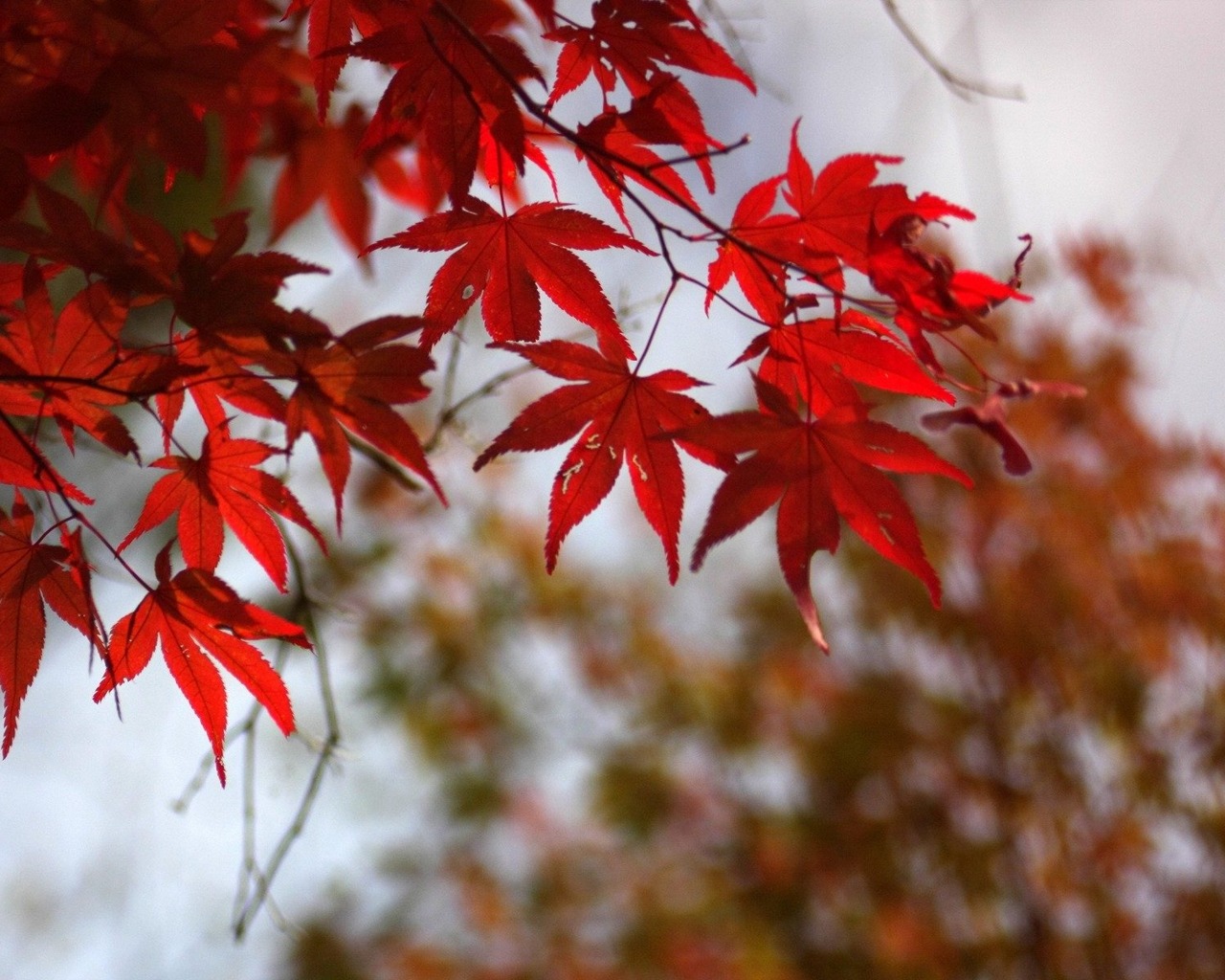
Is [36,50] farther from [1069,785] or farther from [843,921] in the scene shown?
[843,921]

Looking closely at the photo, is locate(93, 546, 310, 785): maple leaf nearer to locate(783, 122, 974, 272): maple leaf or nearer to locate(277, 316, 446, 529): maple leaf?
locate(277, 316, 446, 529): maple leaf

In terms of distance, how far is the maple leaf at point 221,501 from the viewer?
2.35 feet

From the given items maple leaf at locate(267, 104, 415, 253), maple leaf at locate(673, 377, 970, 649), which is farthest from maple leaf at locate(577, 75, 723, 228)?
maple leaf at locate(267, 104, 415, 253)

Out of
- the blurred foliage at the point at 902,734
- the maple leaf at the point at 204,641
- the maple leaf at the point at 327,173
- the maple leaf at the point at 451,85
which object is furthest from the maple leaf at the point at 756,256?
the blurred foliage at the point at 902,734

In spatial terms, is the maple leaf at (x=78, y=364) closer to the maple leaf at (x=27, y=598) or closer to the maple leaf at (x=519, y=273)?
the maple leaf at (x=27, y=598)

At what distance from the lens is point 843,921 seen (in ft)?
9.27

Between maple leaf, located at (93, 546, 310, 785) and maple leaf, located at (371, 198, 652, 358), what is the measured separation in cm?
23

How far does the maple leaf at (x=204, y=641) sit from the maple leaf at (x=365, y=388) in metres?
0.09

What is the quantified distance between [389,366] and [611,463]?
0.17 m

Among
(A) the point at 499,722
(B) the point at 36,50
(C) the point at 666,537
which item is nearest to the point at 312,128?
(B) the point at 36,50

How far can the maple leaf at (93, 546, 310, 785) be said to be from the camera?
671mm

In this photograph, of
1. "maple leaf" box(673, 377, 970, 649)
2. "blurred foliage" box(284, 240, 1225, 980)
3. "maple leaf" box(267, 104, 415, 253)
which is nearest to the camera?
"maple leaf" box(673, 377, 970, 649)

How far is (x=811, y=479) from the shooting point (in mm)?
674

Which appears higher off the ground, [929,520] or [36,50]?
[929,520]
